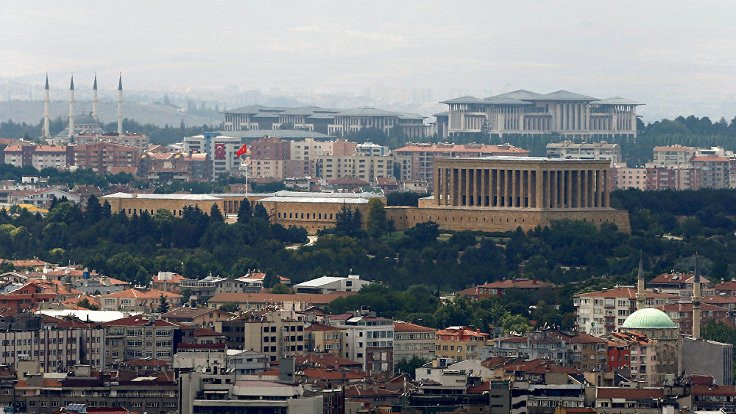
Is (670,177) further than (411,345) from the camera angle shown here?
Yes

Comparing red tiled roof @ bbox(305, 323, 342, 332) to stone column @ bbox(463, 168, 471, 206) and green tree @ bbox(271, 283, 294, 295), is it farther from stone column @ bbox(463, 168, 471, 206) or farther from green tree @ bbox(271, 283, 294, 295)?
stone column @ bbox(463, 168, 471, 206)

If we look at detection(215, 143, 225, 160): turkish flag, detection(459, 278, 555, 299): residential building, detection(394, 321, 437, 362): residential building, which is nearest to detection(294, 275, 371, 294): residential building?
detection(459, 278, 555, 299): residential building

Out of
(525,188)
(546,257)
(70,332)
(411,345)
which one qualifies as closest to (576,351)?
(411,345)

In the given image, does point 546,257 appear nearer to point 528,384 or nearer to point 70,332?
point 70,332

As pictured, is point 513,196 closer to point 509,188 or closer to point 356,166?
point 509,188

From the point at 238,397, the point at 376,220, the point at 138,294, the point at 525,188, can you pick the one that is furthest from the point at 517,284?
the point at 238,397

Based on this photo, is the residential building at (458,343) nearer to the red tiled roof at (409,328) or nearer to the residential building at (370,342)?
the red tiled roof at (409,328)
